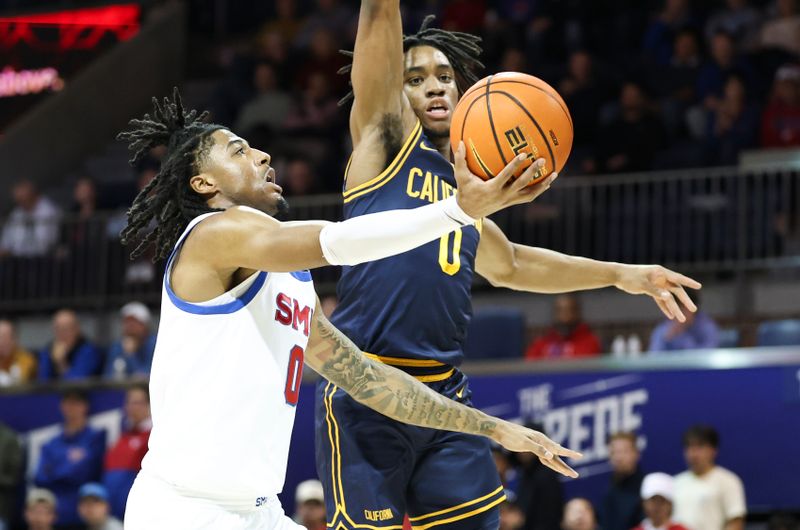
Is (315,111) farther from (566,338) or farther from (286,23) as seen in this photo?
(566,338)

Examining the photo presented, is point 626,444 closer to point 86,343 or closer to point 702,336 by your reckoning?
point 702,336

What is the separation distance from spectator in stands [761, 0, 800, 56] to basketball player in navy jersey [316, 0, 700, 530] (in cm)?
837

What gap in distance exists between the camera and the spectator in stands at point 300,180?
13.9 metres

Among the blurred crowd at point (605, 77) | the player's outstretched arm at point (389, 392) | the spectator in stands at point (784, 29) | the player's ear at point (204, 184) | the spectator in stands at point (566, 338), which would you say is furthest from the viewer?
the spectator in stands at point (784, 29)

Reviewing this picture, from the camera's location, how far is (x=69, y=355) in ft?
42.1

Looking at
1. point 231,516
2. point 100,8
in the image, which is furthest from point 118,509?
point 100,8

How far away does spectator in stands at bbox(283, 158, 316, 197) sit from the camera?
13859 millimetres

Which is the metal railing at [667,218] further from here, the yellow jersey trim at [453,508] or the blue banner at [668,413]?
the yellow jersey trim at [453,508]


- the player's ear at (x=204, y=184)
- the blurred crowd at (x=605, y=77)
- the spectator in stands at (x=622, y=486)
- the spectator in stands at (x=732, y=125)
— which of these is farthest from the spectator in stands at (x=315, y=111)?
the player's ear at (x=204, y=184)

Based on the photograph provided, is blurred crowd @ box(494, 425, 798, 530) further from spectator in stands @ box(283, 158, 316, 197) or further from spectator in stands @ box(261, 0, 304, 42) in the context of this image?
spectator in stands @ box(261, 0, 304, 42)

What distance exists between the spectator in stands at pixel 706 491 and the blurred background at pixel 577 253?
0.05m

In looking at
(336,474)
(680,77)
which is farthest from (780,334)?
(336,474)

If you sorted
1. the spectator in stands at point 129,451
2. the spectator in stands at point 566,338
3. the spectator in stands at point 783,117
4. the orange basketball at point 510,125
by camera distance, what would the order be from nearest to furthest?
the orange basketball at point 510,125 → the spectator in stands at point 566,338 → the spectator in stands at point 129,451 → the spectator in stands at point 783,117

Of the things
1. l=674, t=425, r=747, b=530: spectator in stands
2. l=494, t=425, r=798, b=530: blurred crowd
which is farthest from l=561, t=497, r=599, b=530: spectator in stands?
l=674, t=425, r=747, b=530: spectator in stands
